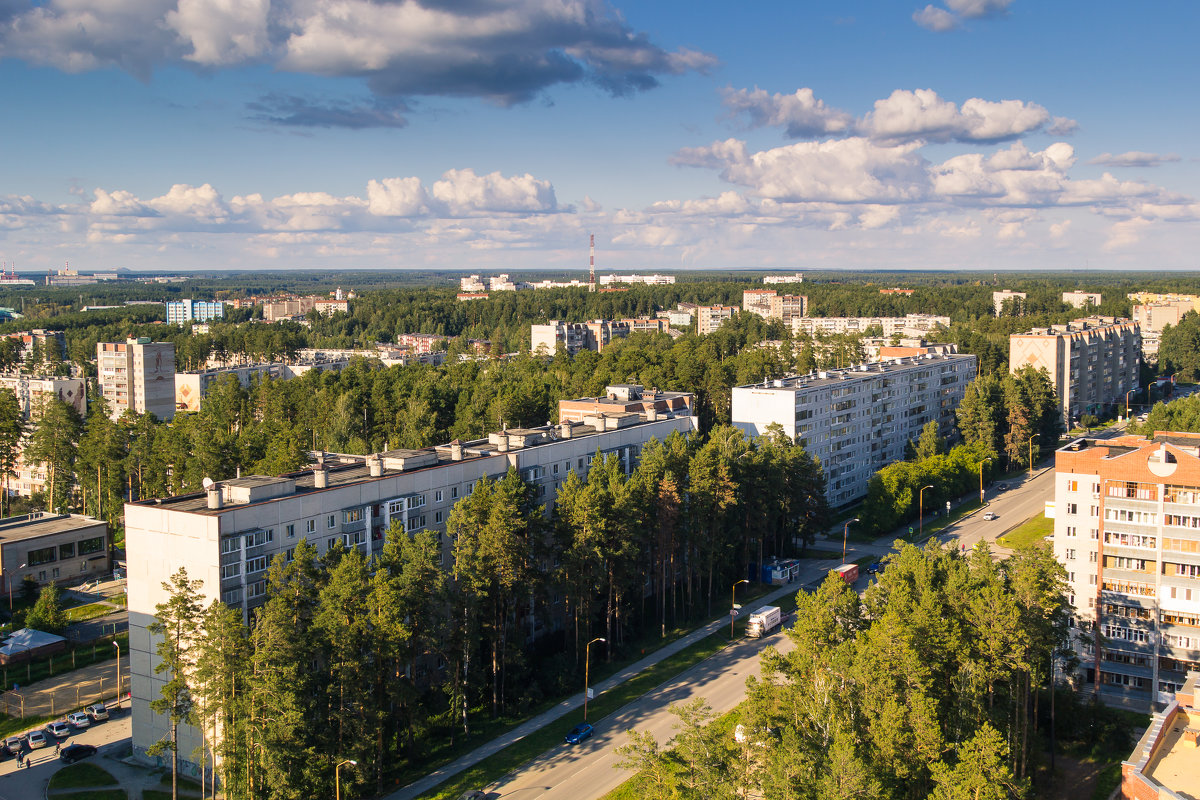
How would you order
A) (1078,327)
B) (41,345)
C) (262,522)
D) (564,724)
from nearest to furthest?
(262,522) < (564,724) < (1078,327) < (41,345)

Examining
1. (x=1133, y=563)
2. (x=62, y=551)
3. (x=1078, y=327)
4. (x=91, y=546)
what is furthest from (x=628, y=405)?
(x=1078, y=327)

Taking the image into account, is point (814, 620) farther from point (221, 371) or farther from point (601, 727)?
point (221, 371)

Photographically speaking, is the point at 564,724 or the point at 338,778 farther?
the point at 564,724

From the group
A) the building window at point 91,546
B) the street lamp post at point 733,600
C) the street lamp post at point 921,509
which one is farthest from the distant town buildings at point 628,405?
the building window at point 91,546

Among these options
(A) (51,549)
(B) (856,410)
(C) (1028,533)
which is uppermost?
(B) (856,410)

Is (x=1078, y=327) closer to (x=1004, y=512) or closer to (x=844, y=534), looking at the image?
(x=1004, y=512)


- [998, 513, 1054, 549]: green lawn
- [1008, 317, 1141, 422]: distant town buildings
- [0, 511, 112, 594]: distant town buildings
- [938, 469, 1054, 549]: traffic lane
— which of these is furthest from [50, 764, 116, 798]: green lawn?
[1008, 317, 1141, 422]: distant town buildings

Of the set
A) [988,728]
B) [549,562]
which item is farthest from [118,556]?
[988,728]
